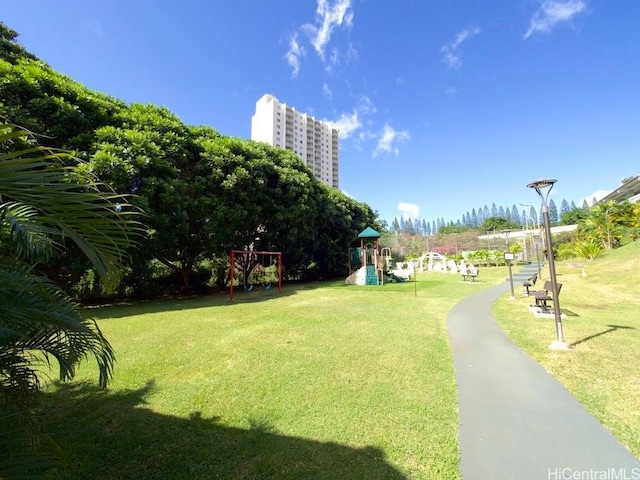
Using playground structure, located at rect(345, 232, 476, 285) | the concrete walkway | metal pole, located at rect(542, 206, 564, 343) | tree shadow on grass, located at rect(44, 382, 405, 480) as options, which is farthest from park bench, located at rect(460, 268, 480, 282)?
tree shadow on grass, located at rect(44, 382, 405, 480)

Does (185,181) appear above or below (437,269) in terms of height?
above

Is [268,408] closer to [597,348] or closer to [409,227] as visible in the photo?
[597,348]

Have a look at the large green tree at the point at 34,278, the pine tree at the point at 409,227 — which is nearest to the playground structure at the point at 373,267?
the large green tree at the point at 34,278

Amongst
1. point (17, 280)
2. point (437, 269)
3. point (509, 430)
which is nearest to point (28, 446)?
point (17, 280)

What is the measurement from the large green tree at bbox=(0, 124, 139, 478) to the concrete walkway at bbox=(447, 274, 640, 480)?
291 centimetres

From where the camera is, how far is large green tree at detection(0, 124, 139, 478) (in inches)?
50.9

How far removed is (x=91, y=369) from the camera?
4.79 metres

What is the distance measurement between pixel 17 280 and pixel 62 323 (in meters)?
0.37

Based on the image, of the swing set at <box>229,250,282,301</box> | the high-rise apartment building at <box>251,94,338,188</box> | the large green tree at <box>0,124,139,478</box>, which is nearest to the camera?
the large green tree at <box>0,124,139,478</box>

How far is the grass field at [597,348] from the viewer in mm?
3182

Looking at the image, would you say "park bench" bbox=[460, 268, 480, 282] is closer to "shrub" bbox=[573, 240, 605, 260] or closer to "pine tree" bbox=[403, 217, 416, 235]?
"shrub" bbox=[573, 240, 605, 260]

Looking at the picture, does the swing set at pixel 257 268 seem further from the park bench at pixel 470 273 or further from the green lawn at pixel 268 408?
the park bench at pixel 470 273

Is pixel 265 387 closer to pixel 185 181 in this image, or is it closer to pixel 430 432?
pixel 430 432

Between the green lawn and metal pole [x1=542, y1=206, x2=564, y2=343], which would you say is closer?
the green lawn
